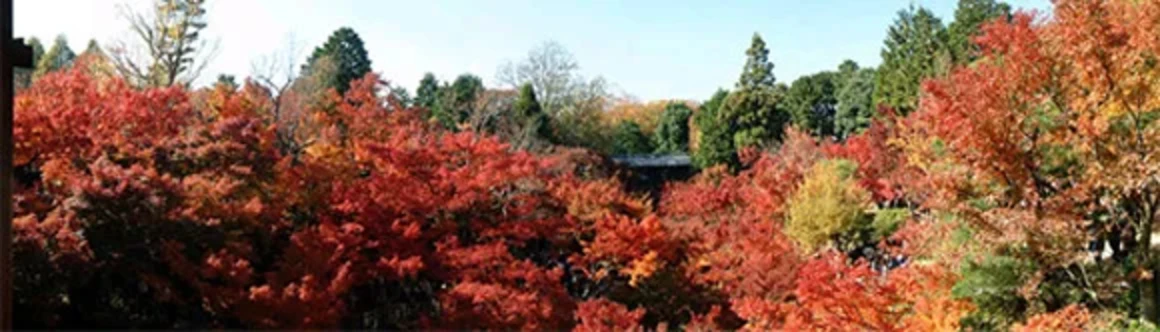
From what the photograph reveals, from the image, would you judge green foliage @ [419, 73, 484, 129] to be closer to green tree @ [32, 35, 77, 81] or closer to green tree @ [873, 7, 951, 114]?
green tree @ [32, 35, 77, 81]

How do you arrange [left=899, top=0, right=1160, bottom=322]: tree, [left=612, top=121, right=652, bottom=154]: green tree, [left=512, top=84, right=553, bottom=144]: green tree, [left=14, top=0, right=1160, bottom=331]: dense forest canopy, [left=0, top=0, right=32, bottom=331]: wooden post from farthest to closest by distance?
1. [left=612, top=121, right=652, bottom=154]: green tree
2. [left=512, top=84, right=553, bottom=144]: green tree
3. [left=14, top=0, right=1160, bottom=331]: dense forest canopy
4. [left=899, top=0, right=1160, bottom=322]: tree
5. [left=0, top=0, right=32, bottom=331]: wooden post

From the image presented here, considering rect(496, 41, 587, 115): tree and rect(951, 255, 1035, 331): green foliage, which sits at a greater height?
rect(496, 41, 587, 115): tree

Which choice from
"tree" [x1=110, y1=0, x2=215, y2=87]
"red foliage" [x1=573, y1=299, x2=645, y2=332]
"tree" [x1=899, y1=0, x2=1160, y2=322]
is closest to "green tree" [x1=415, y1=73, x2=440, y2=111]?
"tree" [x1=110, y1=0, x2=215, y2=87]

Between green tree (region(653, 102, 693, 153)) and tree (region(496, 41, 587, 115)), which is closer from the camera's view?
tree (region(496, 41, 587, 115))

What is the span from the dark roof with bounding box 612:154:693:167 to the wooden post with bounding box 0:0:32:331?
11.6 m

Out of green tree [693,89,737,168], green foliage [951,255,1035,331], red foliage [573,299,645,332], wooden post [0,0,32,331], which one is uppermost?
green tree [693,89,737,168]

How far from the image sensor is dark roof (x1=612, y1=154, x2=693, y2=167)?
42.4 ft

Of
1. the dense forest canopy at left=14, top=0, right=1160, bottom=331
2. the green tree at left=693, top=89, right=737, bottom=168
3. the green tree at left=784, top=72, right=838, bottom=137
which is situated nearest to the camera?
the dense forest canopy at left=14, top=0, right=1160, bottom=331

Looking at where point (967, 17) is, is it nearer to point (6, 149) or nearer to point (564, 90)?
point (564, 90)

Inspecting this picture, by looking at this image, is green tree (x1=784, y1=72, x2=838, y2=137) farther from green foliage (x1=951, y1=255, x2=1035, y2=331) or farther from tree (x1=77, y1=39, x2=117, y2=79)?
tree (x1=77, y1=39, x2=117, y2=79)

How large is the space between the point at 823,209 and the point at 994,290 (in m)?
4.00

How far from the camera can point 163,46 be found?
7.21 m

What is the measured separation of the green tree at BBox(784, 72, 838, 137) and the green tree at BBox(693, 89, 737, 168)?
976mm

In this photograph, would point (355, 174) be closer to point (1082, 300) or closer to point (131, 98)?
point (131, 98)
